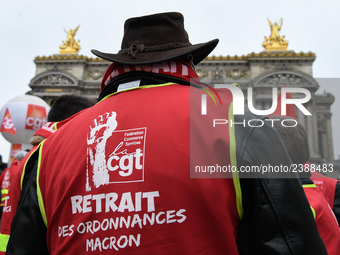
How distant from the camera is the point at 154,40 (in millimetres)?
1598

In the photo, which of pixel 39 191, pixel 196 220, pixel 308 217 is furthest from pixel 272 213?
pixel 39 191

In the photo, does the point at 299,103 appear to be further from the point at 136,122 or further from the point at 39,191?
the point at 39,191

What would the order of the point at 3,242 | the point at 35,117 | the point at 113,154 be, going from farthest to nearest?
the point at 35,117
the point at 3,242
the point at 113,154

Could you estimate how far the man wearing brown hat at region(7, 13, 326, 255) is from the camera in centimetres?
122

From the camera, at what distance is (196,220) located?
1231mm

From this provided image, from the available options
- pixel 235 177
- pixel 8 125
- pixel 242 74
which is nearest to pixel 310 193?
pixel 235 177

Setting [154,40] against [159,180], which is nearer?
[159,180]

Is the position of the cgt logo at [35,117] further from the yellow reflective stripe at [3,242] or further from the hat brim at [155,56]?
the hat brim at [155,56]

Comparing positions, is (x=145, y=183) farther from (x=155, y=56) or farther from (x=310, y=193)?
(x=310, y=193)

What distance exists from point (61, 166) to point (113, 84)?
461mm

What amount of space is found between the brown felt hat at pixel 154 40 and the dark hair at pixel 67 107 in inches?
65.3

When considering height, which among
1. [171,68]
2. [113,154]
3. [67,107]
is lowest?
[113,154]

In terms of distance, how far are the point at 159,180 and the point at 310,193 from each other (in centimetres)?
150

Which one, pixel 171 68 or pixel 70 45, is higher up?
pixel 70 45
